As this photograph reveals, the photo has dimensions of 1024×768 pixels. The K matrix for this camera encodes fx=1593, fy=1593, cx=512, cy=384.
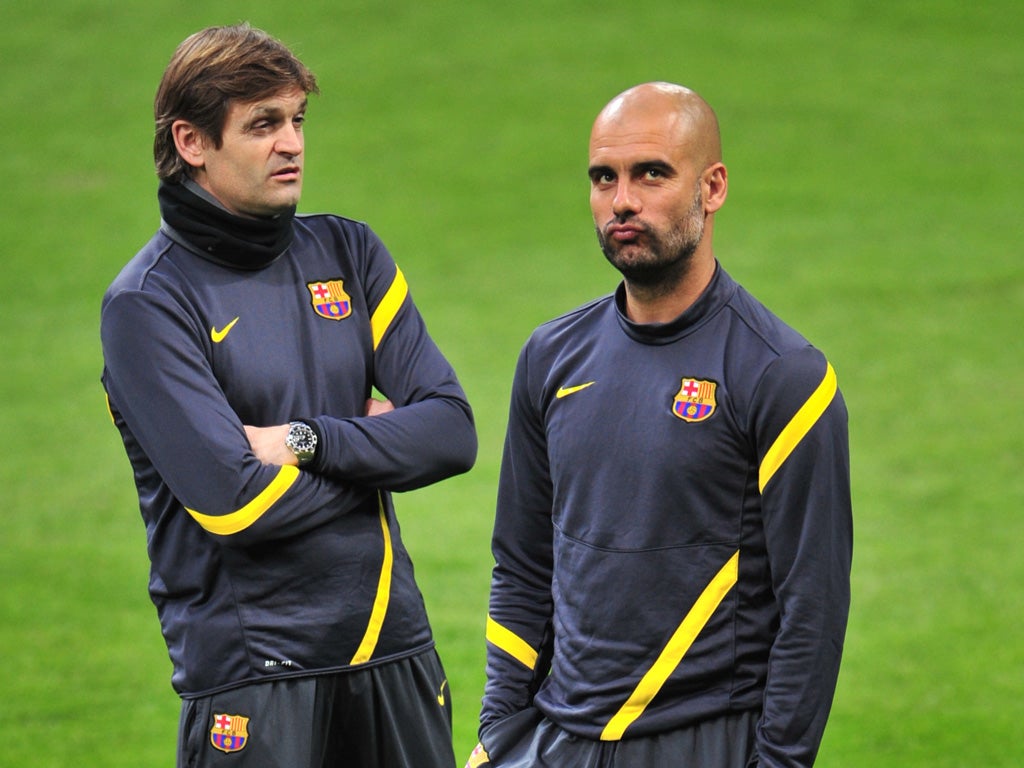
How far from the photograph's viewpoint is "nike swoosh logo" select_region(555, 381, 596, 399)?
2.81m

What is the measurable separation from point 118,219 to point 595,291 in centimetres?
464

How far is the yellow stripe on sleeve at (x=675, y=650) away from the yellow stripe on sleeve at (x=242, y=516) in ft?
2.46

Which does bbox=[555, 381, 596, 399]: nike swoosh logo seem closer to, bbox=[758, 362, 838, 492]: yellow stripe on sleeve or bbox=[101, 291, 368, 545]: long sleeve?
bbox=[758, 362, 838, 492]: yellow stripe on sleeve

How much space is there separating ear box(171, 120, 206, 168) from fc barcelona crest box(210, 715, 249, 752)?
1060mm

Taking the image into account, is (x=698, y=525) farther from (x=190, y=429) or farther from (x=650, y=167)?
(x=190, y=429)

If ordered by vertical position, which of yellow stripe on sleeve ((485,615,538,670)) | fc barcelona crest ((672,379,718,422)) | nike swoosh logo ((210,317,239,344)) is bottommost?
yellow stripe on sleeve ((485,615,538,670))

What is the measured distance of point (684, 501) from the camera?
8.73 feet

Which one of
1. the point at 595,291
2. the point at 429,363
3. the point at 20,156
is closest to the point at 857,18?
the point at 595,291

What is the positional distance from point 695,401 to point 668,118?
487 millimetres

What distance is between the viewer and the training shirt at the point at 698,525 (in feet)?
8.41

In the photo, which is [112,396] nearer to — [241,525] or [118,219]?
[241,525]

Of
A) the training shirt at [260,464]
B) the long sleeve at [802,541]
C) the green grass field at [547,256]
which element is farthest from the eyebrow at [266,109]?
the green grass field at [547,256]

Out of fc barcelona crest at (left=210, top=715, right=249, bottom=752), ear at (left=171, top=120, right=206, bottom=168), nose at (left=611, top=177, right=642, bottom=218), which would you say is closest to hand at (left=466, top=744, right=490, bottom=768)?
fc barcelona crest at (left=210, top=715, right=249, bottom=752)

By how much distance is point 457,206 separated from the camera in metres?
13.7
